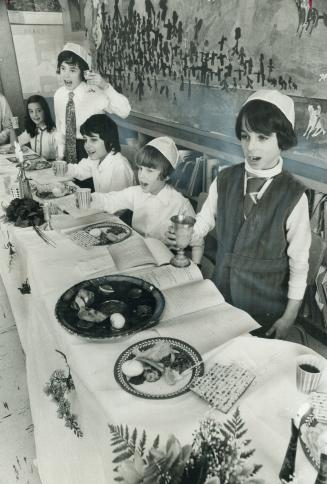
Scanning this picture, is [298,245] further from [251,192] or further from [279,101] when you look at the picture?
[279,101]

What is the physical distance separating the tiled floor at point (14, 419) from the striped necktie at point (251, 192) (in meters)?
1.44

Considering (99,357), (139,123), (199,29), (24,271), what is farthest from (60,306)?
(139,123)

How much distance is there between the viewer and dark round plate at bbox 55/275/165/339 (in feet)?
3.89

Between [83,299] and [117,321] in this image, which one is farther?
[83,299]

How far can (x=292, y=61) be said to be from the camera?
7.15ft

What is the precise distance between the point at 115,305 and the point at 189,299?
261mm

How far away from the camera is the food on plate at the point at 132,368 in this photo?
100 cm

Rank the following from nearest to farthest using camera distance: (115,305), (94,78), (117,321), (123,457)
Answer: (123,457), (117,321), (115,305), (94,78)

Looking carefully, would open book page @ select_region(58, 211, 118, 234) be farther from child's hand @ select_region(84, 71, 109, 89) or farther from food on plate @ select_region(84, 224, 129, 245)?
child's hand @ select_region(84, 71, 109, 89)

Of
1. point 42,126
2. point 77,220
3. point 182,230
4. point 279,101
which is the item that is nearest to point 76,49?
point 42,126

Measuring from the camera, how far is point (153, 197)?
2383mm

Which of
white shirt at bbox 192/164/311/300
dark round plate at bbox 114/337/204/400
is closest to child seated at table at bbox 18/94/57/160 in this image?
white shirt at bbox 192/164/311/300

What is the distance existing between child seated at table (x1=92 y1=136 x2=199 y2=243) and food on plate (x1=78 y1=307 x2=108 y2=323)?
110cm

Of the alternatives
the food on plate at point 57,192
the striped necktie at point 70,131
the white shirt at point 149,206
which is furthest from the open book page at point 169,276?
the striped necktie at point 70,131
